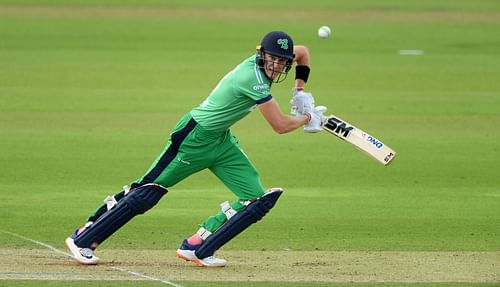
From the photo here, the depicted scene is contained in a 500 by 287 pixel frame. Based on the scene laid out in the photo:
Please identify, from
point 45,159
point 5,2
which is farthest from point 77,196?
point 5,2

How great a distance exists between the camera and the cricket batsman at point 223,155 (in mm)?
9164

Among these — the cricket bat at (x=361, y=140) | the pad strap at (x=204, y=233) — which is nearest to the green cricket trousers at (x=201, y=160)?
the pad strap at (x=204, y=233)

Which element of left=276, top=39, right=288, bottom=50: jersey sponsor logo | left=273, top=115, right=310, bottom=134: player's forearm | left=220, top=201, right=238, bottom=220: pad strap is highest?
left=276, top=39, right=288, bottom=50: jersey sponsor logo

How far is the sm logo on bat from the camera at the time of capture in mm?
9609

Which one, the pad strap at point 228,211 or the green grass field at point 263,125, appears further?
the green grass field at point 263,125

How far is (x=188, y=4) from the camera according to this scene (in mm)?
36219

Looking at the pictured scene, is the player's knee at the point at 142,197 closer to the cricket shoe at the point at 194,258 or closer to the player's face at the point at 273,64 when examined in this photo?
the cricket shoe at the point at 194,258

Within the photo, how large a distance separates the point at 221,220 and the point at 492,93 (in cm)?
1333

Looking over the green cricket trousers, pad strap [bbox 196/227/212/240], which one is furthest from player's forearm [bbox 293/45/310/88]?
pad strap [bbox 196/227/212/240]

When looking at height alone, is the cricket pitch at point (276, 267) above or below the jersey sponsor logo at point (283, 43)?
below

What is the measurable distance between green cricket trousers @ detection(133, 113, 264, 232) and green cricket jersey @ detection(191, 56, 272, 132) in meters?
0.09

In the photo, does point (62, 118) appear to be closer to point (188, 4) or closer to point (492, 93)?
point (492, 93)

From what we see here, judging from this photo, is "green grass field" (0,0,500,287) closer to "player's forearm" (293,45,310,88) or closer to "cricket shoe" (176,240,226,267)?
"cricket shoe" (176,240,226,267)

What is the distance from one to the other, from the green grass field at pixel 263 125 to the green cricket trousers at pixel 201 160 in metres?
0.79
